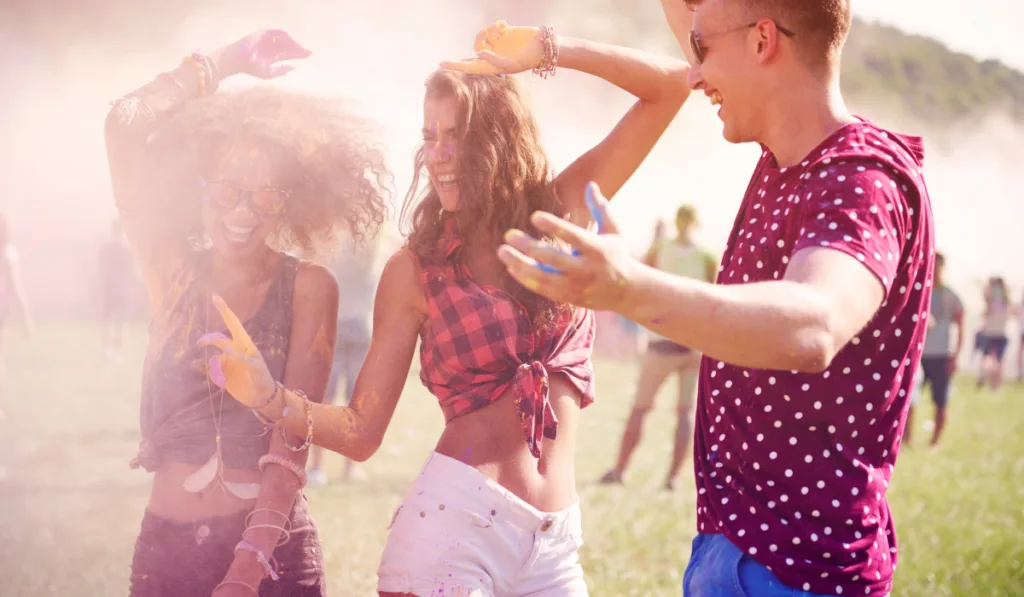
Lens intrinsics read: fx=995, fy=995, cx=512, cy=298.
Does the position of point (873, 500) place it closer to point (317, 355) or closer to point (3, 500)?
point (317, 355)

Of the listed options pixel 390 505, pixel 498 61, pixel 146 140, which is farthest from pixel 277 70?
pixel 390 505

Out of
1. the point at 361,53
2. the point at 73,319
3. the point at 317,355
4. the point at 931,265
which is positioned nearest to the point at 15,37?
the point at 361,53

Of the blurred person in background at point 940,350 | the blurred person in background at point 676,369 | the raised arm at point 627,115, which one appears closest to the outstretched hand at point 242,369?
the raised arm at point 627,115

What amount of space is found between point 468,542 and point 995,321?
45.1ft

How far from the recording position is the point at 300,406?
87.3 inches

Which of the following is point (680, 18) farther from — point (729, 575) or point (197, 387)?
point (197, 387)

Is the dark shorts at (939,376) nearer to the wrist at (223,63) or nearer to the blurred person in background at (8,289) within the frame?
the blurred person in background at (8,289)

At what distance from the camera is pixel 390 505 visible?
6.07 meters

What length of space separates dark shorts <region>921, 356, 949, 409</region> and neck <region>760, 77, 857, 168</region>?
8.02 meters

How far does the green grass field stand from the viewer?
4664mm

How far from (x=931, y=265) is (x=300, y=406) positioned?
1.33m

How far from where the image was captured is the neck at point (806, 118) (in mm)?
1771

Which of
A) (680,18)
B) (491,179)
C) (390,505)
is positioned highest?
(680,18)

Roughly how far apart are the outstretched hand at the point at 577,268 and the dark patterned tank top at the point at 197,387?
1337mm
